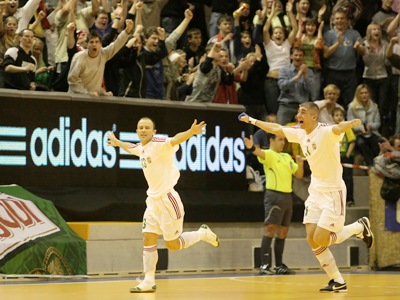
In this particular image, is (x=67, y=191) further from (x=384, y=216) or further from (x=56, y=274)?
(x=384, y=216)

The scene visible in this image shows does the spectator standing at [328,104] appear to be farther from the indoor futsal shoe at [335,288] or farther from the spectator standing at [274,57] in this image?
the indoor futsal shoe at [335,288]

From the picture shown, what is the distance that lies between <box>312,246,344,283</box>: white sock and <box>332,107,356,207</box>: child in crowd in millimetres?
6565

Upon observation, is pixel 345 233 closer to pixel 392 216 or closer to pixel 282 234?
pixel 282 234

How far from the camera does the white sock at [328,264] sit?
1251 cm

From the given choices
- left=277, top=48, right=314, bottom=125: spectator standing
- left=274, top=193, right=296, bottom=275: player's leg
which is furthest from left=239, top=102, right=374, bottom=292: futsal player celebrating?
left=277, top=48, right=314, bottom=125: spectator standing

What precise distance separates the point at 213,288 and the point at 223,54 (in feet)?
23.1

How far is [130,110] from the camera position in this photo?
17.2 m

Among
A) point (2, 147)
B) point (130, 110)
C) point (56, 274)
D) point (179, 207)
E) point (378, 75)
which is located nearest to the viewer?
point (179, 207)

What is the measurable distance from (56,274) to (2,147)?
97.4 inches

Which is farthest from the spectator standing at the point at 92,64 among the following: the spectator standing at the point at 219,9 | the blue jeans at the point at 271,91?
the spectator standing at the point at 219,9

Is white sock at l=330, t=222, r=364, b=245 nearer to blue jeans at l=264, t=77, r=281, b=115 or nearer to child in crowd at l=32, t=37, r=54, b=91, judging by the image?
child in crowd at l=32, t=37, r=54, b=91

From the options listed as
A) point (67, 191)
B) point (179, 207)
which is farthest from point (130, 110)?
point (179, 207)

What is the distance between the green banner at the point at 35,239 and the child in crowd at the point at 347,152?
6.32 meters

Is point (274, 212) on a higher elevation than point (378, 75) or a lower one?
lower
